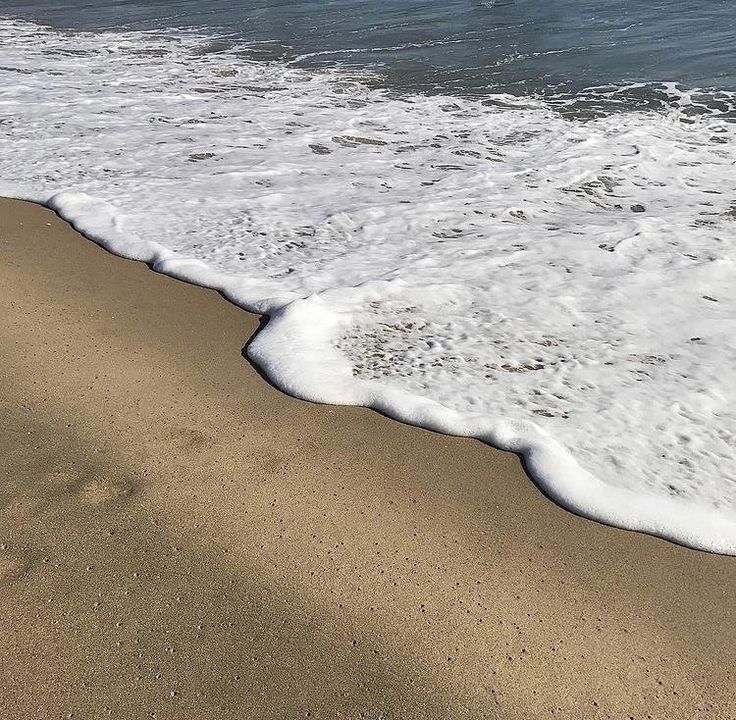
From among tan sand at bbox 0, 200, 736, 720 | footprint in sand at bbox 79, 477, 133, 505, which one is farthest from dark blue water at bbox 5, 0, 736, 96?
footprint in sand at bbox 79, 477, 133, 505

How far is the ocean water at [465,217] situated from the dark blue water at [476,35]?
0.11 meters

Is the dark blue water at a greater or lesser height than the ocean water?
lesser

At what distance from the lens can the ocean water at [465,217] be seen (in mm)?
3361

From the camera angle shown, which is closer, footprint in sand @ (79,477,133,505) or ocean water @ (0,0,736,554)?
footprint in sand @ (79,477,133,505)

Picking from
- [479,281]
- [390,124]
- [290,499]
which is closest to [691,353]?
[479,281]

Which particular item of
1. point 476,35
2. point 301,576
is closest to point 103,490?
point 301,576

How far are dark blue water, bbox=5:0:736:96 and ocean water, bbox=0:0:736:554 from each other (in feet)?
0.35

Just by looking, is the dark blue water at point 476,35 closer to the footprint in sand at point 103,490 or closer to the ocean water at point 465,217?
the ocean water at point 465,217

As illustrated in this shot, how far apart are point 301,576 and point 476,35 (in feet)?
40.8

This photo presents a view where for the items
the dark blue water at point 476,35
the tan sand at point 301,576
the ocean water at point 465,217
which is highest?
the tan sand at point 301,576

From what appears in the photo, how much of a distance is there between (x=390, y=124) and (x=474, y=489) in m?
6.12

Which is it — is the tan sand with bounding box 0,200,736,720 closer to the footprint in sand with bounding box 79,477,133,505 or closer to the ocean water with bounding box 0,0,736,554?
the footprint in sand with bounding box 79,477,133,505

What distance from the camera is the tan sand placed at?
7.14 ft

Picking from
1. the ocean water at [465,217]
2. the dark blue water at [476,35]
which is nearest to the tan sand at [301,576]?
the ocean water at [465,217]
